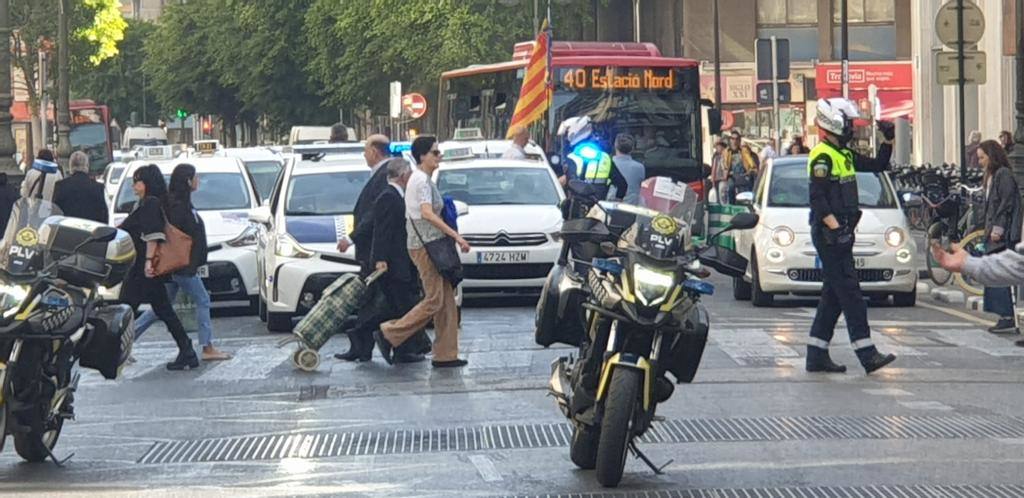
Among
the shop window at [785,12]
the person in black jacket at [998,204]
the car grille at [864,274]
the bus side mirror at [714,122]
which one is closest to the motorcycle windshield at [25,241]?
the person in black jacket at [998,204]

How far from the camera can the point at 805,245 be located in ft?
66.6

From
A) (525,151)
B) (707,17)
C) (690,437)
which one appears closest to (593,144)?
(525,151)

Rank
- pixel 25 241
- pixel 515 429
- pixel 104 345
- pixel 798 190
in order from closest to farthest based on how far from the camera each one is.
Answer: pixel 25 241
pixel 104 345
pixel 515 429
pixel 798 190

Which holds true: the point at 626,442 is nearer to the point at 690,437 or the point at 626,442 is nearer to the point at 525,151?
the point at 690,437

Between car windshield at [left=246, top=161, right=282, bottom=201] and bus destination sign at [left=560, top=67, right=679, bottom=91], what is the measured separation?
210 inches

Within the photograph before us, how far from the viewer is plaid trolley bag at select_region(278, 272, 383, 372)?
49.6 feet

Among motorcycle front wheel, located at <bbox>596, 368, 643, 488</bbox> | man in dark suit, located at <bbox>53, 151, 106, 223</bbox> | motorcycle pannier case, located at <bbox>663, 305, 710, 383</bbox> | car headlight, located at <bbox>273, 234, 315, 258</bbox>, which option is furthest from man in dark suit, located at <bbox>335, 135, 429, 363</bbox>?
motorcycle front wheel, located at <bbox>596, 368, 643, 488</bbox>

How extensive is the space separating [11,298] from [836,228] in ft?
20.0

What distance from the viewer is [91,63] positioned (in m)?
83.9

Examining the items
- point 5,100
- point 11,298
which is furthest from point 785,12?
point 11,298

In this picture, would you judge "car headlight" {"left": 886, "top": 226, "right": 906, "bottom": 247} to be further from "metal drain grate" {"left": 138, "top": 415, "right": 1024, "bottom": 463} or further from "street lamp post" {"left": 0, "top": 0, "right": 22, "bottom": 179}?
"street lamp post" {"left": 0, "top": 0, "right": 22, "bottom": 179}

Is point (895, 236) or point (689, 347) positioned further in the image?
point (895, 236)

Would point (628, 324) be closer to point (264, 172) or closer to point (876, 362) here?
point (876, 362)

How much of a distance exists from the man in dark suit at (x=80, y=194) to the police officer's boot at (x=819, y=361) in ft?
24.4
